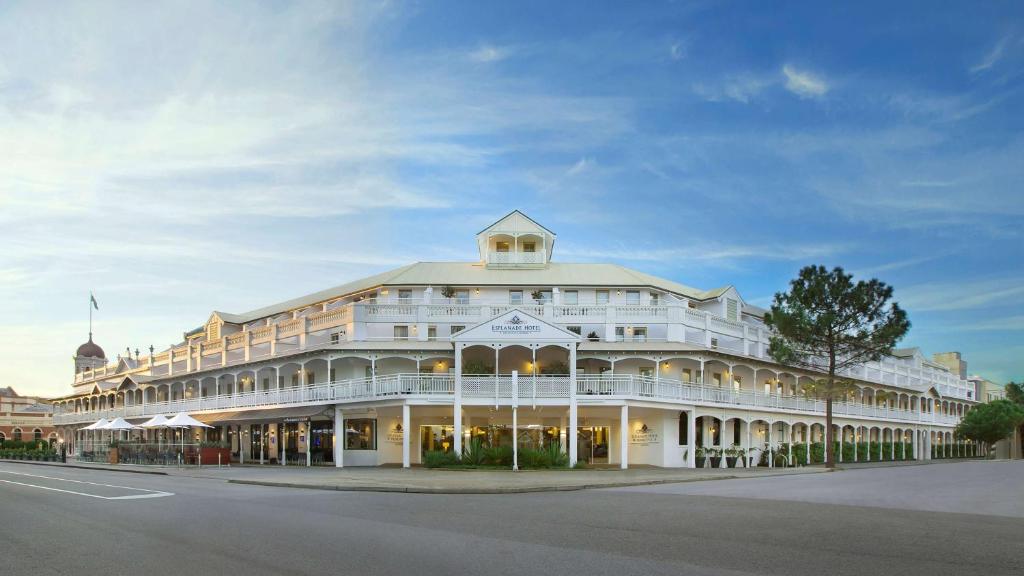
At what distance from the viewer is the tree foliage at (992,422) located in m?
74.1

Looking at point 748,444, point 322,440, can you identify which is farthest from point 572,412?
point 322,440

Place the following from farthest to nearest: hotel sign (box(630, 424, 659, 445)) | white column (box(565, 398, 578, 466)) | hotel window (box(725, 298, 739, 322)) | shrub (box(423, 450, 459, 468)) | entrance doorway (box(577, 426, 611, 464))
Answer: hotel window (box(725, 298, 739, 322)) < entrance doorway (box(577, 426, 611, 464)) < hotel sign (box(630, 424, 659, 445)) < white column (box(565, 398, 578, 466)) < shrub (box(423, 450, 459, 468))

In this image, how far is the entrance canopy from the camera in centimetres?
4103

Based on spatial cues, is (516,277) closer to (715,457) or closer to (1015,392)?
(715,457)

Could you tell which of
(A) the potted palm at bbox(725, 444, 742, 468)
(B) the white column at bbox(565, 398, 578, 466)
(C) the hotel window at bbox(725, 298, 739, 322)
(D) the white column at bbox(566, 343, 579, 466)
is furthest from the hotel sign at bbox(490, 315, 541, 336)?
(C) the hotel window at bbox(725, 298, 739, 322)

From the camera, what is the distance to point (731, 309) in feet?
179

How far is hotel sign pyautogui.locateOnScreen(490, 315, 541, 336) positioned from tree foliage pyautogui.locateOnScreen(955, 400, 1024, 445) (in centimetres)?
5299

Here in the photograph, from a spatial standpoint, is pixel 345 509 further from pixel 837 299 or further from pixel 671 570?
pixel 837 299

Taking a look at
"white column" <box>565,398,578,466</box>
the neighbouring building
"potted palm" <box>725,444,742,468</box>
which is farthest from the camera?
the neighbouring building

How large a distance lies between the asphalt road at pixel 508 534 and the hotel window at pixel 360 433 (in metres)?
22.6

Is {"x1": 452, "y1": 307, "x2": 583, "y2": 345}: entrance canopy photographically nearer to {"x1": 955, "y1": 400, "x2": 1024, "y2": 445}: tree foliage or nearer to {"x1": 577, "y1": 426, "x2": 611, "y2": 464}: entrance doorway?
{"x1": 577, "y1": 426, "x2": 611, "y2": 464}: entrance doorway

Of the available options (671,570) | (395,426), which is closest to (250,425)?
(395,426)

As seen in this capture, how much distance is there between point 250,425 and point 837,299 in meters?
38.0

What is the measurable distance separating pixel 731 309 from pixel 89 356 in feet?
320
